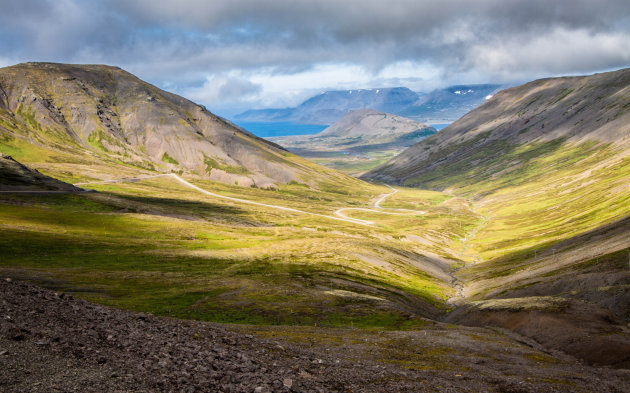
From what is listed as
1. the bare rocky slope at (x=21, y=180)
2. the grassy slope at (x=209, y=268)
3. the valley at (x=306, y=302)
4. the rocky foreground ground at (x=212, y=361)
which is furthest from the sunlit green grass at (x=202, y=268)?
the rocky foreground ground at (x=212, y=361)

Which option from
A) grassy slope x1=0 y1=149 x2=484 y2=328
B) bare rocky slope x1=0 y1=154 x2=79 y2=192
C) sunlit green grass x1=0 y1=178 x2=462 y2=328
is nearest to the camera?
sunlit green grass x1=0 y1=178 x2=462 y2=328

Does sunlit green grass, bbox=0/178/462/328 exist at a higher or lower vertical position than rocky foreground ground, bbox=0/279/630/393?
lower

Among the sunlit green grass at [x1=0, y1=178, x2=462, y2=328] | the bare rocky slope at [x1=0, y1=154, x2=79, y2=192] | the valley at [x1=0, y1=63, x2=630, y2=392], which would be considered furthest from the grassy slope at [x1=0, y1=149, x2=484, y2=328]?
the bare rocky slope at [x1=0, y1=154, x2=79, y2=192]

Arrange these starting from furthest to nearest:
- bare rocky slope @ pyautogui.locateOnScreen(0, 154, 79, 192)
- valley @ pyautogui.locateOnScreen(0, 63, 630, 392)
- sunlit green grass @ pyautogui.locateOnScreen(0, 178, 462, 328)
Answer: bare rocky slope @ pyautogui.locateOnScreen(0, 154, 79, 192) < sunlit green grass @ pyautogui.locateOnScreen(0, 178, 462, 328) < valley @ pyautogui.locateOnScreen(0, 63, 630, 392)

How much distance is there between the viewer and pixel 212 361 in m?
30.1

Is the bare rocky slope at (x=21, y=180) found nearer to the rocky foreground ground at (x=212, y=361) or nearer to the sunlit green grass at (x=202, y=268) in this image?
the sunlit green grass at (x=202, y=268)

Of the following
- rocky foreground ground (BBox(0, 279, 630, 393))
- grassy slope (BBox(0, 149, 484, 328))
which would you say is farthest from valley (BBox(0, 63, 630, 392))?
grassy slope (BBox(0, 149, 484, 328))

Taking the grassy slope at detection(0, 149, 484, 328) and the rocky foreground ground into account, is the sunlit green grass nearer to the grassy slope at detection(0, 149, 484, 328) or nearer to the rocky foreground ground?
the grassy slope at detection(0, 149, 484, 328)

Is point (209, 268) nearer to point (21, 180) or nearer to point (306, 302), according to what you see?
point (306, 302)

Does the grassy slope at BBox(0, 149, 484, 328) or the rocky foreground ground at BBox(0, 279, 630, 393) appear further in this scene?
the grassy slope at BBox(0, 149, 484, 328)

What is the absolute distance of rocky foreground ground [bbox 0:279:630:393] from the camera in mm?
23828

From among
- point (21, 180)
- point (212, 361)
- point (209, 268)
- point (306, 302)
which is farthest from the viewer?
point (21, 180)

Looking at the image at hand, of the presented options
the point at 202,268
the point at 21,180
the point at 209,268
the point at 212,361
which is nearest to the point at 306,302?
the point at 209,268

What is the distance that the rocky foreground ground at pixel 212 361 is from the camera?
23828 mm
